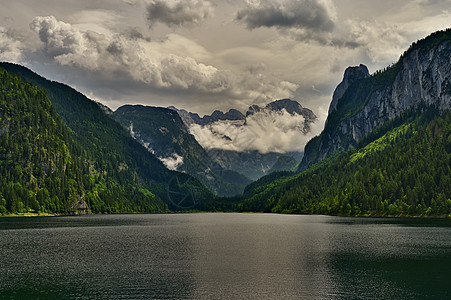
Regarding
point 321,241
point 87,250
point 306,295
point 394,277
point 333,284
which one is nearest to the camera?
point 306,295

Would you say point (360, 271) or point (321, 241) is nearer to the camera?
point (360, 271)

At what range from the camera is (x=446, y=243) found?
108 meters

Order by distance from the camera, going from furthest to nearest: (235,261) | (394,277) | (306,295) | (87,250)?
1. (87,250)
2. (235,261)
3. (394,277)
4. (306,295)

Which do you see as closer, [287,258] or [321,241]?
[287,258]

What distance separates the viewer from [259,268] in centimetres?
7444

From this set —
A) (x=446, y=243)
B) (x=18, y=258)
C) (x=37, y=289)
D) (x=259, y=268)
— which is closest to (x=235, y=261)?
(x=259, y=268)

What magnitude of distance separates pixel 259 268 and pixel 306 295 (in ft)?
64.8

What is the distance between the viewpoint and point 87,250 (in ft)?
324

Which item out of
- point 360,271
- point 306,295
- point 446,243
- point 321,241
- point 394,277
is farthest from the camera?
point 321,241

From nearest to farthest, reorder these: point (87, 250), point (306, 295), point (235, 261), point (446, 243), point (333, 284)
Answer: point (306, 295), point (333, 284), point (235, 261), point (87, 250), point (446, 243)

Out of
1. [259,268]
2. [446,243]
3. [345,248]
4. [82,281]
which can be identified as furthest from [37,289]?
[446,243]

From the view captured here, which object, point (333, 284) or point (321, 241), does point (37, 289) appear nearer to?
point (333, 284)

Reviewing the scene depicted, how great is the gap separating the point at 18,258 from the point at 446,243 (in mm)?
105145

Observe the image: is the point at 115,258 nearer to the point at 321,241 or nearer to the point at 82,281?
the point at 82,281
